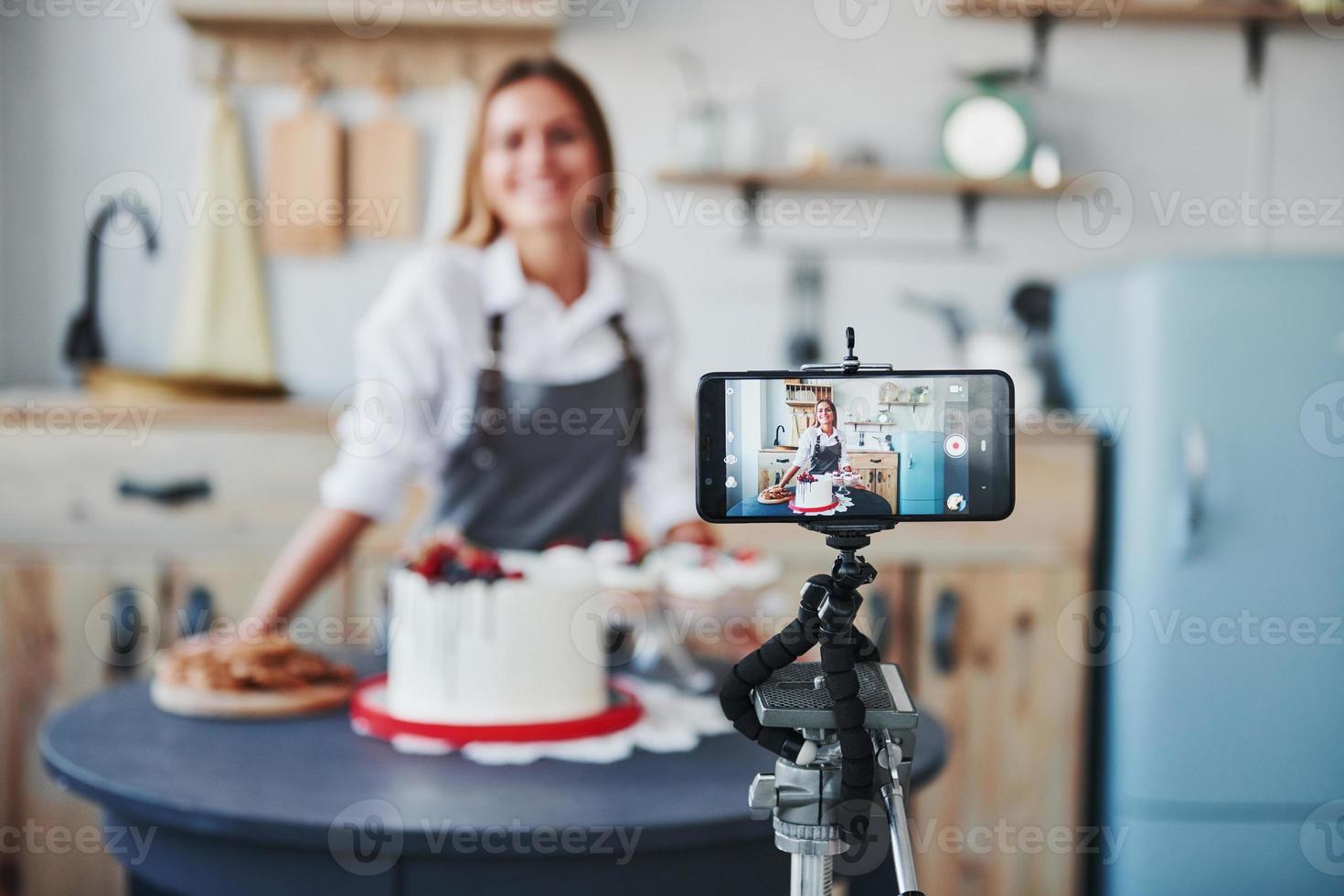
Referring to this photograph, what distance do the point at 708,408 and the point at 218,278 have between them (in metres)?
2.40

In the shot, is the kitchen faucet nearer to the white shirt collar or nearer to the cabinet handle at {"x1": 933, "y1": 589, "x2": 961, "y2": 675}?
the white shirt collar

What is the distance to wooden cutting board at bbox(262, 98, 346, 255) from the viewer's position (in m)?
2.80

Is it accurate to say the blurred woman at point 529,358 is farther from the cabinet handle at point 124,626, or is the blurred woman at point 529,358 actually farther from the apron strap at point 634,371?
the cabinet handle at point 124,626

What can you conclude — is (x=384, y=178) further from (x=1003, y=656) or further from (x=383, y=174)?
(x=1003, y=656)

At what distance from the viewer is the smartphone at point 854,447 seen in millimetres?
663

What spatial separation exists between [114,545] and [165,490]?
15cm

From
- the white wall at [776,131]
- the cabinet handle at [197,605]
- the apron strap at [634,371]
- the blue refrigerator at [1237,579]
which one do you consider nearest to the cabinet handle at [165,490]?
the cabinet handle at [197,605]

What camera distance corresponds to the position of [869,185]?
9.37 feet

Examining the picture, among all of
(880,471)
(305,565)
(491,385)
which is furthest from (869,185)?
(880,471)

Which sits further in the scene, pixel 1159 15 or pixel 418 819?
pixel 1159 15

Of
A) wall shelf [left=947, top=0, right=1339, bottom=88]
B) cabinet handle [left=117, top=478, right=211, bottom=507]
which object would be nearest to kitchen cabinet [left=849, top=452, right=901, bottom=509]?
cabinet handle [left=117, top=478, right=211, bottom=507]

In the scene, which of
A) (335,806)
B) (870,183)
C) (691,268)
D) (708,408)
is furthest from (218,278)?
(708,408)

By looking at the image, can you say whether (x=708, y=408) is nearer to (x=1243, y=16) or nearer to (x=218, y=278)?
(x=218, y=278)

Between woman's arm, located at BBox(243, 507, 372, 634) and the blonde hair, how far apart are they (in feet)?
1.62
